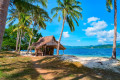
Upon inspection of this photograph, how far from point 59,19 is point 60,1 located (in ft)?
10.6

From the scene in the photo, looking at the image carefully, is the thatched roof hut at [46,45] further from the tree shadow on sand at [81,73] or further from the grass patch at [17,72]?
the grass patch at [17,72]

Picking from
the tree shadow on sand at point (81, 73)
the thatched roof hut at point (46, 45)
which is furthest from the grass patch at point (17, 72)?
the thatched roof hut at point (46, 45)

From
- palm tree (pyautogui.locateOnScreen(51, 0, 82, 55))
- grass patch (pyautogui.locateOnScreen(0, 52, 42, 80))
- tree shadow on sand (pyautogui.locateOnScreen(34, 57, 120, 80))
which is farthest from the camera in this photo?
palm tree (pyautogui.locateOnScreen(51, 0, 82, 55))

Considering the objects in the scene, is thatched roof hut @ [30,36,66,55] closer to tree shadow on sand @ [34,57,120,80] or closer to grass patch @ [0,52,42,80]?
tree shadow on sand @ [34,57,120,80]

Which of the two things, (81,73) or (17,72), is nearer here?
(17,72)

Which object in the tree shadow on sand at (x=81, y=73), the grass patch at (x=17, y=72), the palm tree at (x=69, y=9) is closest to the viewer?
the grass patch at (x=17, y=72)

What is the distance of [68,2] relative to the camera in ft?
53.2

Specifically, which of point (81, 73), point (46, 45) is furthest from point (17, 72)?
point (46, 45)

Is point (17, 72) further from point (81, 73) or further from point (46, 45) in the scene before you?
point (46, 45)

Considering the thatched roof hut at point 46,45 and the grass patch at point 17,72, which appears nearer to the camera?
the grass patch at point 17,72

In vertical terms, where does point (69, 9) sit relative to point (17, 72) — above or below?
above

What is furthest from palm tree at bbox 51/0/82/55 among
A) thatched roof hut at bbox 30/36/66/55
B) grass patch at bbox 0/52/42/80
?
grass patch at bbox 0/52/42/80

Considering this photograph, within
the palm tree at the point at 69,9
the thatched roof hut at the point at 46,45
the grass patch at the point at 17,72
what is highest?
the palm tree at the point at 69,9

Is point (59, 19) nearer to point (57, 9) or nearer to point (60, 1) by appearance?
point (57, 9)
